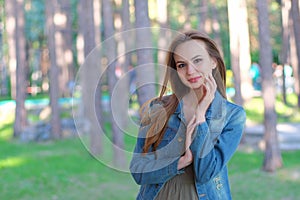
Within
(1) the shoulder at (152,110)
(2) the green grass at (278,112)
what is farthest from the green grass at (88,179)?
(1) the shoulder at (152,110)

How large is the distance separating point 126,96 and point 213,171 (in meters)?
0.55

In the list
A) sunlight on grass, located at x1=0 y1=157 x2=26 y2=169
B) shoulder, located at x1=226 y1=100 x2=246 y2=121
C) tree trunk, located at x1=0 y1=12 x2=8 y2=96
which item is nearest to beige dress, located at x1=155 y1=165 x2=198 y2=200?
shoulder, located at x1=226 y1=100 x2=246 y2=121

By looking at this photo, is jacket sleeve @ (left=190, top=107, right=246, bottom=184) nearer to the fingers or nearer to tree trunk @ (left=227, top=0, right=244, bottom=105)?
the fingers

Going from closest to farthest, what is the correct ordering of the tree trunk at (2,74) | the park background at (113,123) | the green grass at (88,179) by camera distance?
the park background at (113,123)
the green grass at (88,179)
the tree trunk at (2,74)

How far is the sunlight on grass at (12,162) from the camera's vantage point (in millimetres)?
11359

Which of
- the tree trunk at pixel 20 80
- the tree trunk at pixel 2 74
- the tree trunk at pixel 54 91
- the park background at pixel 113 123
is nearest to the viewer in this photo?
the park background at pixel 113 123

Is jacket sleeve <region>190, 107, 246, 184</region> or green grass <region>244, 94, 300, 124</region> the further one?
green grass <region>244, 94, 300, 124</region>

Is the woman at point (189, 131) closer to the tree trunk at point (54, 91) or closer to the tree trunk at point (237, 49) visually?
the tree trunk at point (237, 49)

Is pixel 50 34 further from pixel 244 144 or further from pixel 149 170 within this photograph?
pixel 149 170

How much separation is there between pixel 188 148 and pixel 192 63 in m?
0.30

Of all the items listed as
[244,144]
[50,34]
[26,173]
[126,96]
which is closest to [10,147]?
[50,34]

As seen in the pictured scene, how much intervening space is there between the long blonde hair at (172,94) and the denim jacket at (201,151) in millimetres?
19

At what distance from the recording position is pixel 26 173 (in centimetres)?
1036

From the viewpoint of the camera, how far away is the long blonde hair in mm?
1887
